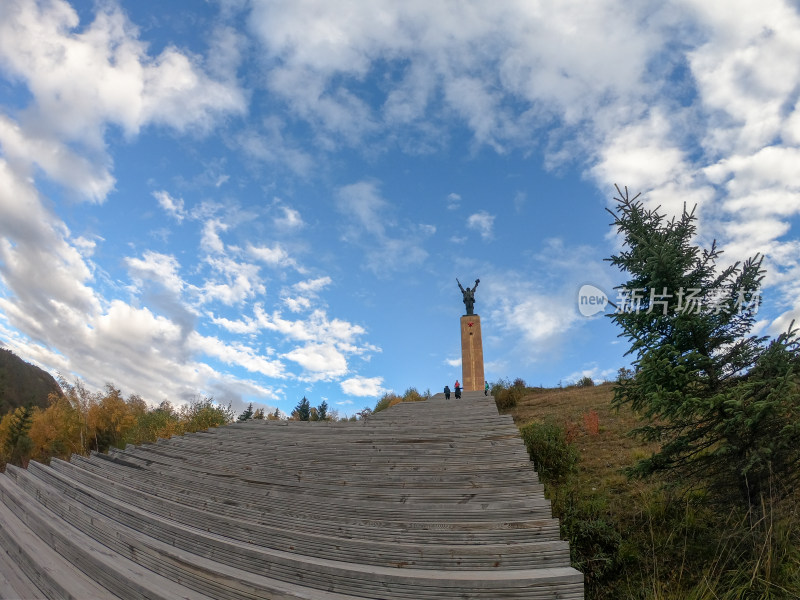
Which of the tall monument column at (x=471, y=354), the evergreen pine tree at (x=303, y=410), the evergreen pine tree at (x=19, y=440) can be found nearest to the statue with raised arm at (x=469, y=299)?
the tall monument column at (x=471, y=354)

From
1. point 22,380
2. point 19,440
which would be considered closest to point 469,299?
point 19,440

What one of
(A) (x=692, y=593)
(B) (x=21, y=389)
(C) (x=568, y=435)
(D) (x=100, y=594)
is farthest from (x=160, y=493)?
(B) (x=21, y=389)

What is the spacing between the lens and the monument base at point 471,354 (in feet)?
68.9

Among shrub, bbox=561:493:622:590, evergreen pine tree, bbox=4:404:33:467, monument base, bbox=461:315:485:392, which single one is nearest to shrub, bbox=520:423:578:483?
shrub, bbox=561:493:622:590

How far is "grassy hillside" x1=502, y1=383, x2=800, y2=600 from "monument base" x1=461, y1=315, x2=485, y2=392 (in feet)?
38.5

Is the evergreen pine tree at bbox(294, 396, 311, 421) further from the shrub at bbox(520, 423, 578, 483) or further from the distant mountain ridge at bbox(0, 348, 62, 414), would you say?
the distant mountain ridge at bbox(0, 348, 62, 414)

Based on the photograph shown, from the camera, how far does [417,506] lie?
4.91 metres

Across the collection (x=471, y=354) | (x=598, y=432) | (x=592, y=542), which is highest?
(x=471, y=354)

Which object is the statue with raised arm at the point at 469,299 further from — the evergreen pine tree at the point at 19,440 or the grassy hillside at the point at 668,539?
the evergreen pine tree at the point at 19,440

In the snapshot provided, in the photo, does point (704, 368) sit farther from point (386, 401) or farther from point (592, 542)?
point (386, 401)

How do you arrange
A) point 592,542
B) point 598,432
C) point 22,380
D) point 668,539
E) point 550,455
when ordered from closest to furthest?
point 668,539 → point 592,542 → point 550,455 → point 598,432 → point 22,380

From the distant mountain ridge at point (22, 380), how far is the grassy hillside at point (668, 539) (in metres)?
75.1

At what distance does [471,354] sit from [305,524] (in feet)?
56.4

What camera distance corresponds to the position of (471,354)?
21.3 meters
